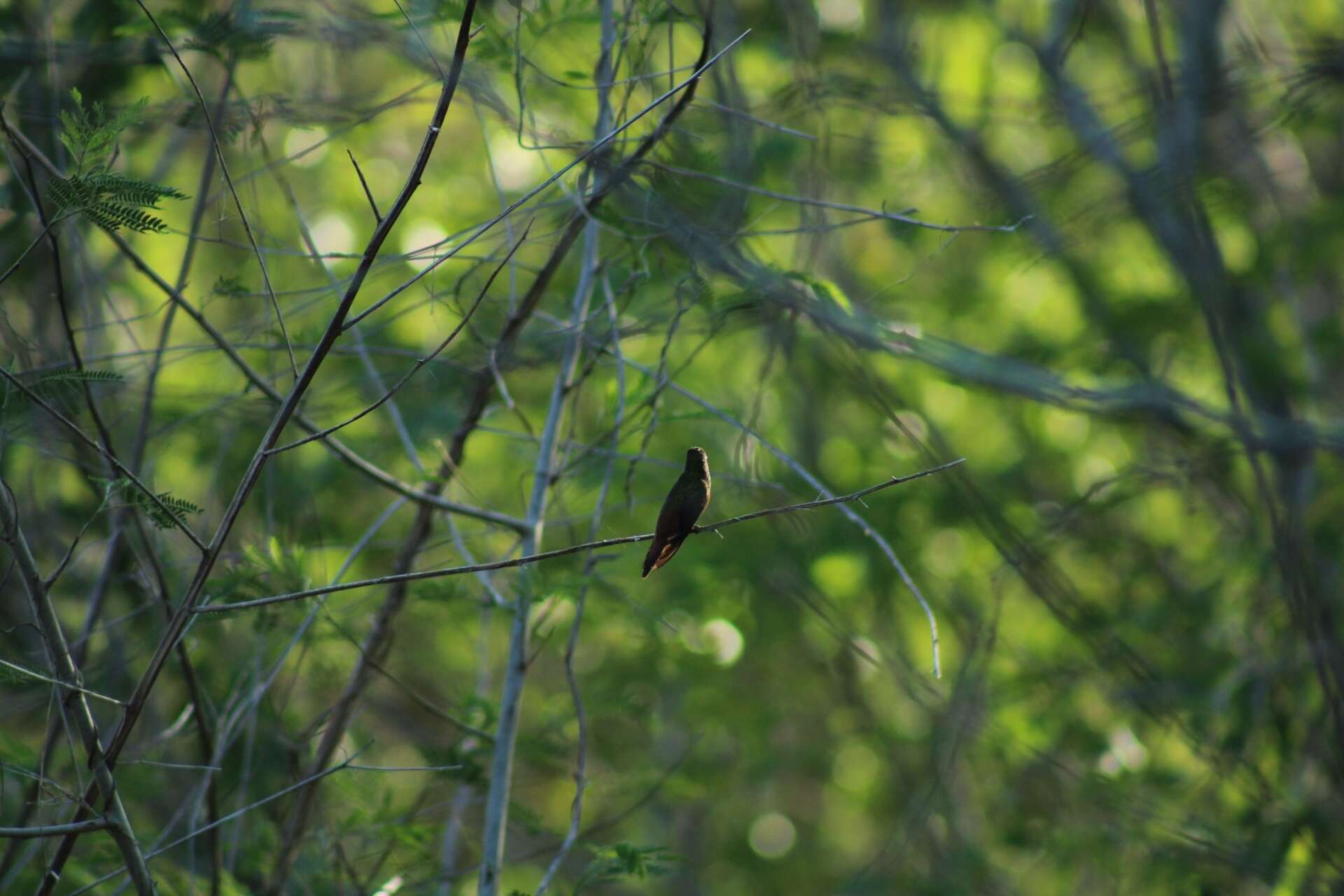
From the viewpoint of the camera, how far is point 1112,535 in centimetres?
631

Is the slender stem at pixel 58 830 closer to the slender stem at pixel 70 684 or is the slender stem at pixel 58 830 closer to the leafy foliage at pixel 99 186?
the slender stem at pixel 70 684

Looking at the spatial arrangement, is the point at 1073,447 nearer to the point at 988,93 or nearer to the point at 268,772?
the point at 988,93

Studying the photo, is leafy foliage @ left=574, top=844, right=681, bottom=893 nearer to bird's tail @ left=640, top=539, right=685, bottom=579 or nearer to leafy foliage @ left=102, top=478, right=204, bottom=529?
bird's tail @ left=640, top=539, right=685, bottom=579

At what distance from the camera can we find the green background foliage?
3154 mm

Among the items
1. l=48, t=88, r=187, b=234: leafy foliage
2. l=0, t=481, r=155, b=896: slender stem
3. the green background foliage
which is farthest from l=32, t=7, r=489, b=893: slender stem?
l=48, t=88, r=187, b=234: leafy foliage

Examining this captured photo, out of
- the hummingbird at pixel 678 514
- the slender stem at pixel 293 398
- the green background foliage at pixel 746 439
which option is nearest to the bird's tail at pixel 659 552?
the hummingbird at pixel 678 514

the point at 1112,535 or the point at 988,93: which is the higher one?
the point at 988,93

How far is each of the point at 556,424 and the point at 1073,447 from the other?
4.89m

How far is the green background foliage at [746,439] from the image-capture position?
10.3ft

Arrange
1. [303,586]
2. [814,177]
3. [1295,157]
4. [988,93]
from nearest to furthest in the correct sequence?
[303,586] → [814,177] → [1295,157] → [988,93]

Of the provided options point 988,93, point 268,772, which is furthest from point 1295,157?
point 268,772

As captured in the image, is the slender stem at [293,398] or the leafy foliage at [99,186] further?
the leafy foliage at [99,186]

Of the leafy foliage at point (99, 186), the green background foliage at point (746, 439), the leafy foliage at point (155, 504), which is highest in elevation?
the leafy foliage at point (99, 186)

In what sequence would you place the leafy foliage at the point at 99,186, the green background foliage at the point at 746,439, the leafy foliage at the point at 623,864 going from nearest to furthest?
the leafy foliage at the point at 99,186, the leafy foliage at the point at 623,864, the green background foliage at the point at 746,439
